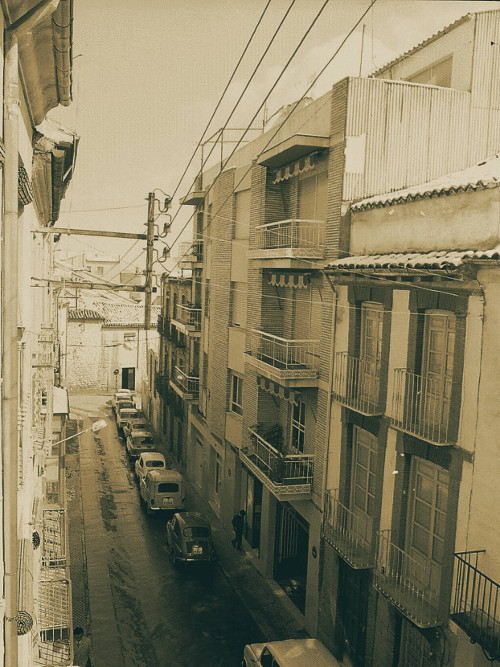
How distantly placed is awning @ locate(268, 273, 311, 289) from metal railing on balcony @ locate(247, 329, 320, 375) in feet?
5.48

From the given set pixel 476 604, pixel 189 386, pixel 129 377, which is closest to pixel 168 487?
pixel 189 386

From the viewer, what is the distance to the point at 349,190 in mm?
16875

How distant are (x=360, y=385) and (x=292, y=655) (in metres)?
6.07

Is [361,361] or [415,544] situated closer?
[415,544]

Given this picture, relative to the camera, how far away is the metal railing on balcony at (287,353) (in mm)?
18891

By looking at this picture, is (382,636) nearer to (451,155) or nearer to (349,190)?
(349,190)

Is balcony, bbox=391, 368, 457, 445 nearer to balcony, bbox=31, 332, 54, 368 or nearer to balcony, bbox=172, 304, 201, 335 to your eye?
balcony, bbox=31, 332, 54, 368

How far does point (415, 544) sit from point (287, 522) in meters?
7.98

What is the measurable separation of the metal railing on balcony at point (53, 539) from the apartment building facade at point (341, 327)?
581 cm

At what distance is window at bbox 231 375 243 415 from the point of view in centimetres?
2580

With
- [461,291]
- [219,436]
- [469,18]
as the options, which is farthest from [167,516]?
[469,18]

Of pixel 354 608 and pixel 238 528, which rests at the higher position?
pixel 354 608

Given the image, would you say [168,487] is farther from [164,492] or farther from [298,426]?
[298,426]

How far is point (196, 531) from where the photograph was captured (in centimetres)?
2253
